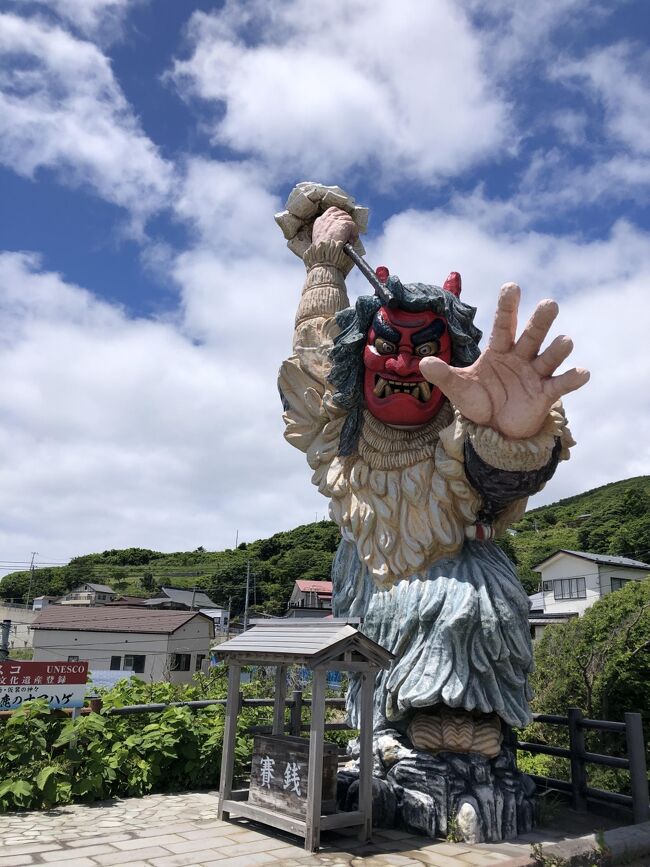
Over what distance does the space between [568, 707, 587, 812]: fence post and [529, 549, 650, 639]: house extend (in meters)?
15.7

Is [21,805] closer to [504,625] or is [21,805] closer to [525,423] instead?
[504,625]

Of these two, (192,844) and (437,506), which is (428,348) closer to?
(437,506)

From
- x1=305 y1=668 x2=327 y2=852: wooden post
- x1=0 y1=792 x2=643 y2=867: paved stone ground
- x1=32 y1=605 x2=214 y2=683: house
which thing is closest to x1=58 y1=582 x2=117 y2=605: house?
x1=32 y1=605 x2=214 y2=683: house

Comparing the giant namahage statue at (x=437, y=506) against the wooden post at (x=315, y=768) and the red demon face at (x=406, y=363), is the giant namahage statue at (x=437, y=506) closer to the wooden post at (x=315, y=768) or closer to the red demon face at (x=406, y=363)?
the red demon face at (x=406, y=363)

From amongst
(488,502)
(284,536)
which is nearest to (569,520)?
(284,536)

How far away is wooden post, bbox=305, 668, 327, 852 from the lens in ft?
13.3

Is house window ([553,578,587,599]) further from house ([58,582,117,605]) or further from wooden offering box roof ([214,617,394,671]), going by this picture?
house ([58,582,117,605])

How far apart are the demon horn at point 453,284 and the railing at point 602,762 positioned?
11.6ft

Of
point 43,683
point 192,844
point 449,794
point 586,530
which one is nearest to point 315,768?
point 192,844

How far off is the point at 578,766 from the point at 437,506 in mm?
2361

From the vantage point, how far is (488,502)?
17.0 ft

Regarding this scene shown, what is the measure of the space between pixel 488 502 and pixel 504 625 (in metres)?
0.90

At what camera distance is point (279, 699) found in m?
5.34

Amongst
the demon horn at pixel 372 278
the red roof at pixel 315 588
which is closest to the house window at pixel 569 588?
the red roof at pixel 315 588
